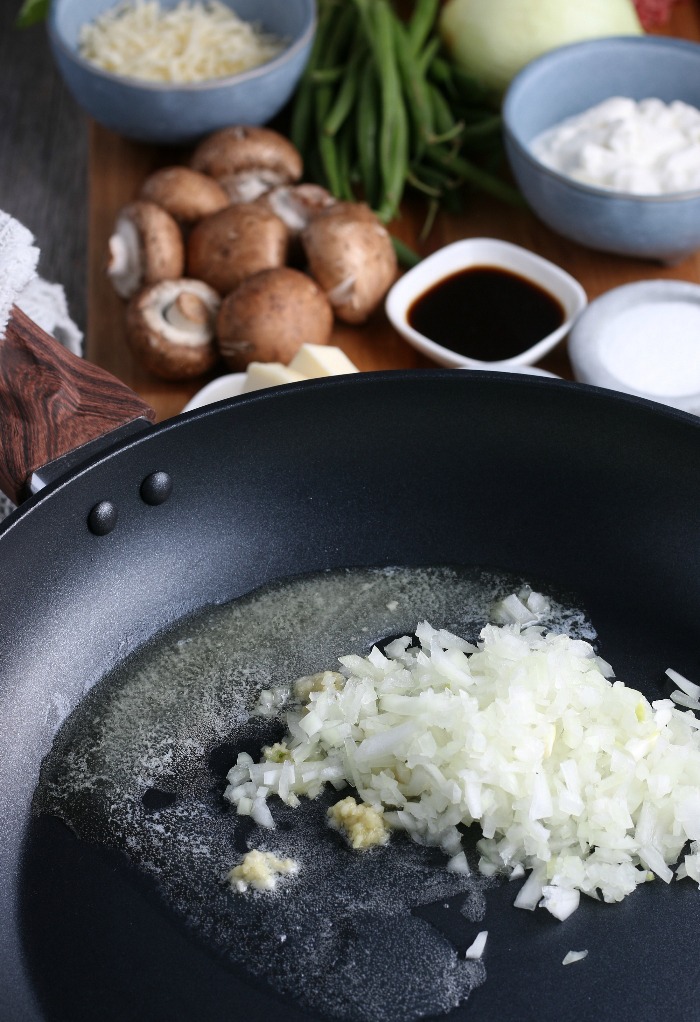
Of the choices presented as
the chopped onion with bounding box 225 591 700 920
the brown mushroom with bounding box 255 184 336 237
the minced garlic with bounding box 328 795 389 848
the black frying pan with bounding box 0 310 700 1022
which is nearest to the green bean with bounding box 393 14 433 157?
the brown mushroom with bounding box 255 184 336 237

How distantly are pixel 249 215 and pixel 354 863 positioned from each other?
82 centimetres

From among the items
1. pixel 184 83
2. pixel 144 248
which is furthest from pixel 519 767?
pixel 184 83

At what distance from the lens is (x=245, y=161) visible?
1463mm

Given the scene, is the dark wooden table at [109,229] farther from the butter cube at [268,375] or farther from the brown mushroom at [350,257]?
the butter cube at [268,375]

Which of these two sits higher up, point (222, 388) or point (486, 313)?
point (222, 388)

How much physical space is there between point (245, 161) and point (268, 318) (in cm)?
31

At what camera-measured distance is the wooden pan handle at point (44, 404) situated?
95 cm

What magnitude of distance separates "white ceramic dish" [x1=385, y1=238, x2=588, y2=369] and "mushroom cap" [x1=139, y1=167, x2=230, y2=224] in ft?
0.86

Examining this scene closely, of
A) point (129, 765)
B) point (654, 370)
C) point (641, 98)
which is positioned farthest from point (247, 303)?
point (641, 98)

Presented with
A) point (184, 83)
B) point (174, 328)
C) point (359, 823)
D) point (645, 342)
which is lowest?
point (645, 342)

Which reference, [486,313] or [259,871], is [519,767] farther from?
[486,313]

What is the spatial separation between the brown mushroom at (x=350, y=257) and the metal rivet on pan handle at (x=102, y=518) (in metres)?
0.48

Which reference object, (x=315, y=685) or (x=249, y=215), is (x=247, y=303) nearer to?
(x=249, y=215)

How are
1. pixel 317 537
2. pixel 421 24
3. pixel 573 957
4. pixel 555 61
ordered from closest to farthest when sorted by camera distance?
→ 1. pixel 573 957
2. pixel 317 537
3. pixel 555 61
4. pixel 421 24
